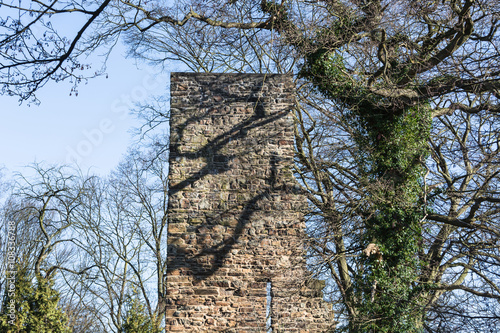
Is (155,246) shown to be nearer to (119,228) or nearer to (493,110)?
(119,228)

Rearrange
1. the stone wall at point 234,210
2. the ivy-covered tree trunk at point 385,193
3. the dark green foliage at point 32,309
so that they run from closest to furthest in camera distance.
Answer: the stone wall at point 234,210, the ivy-covered tree trunk at point 385,193, the dark green foliage at point 32,309

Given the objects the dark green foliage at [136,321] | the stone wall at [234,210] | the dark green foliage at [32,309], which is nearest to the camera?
the stone wall at [234,210]

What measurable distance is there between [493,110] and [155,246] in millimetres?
10158

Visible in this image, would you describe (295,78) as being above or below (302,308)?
above

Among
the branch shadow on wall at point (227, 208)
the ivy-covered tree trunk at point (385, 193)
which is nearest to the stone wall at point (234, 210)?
the branch shadow on wall at point (227, 208)

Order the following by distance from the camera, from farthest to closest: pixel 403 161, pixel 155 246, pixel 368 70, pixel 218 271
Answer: pixel 155 246 < pixel 368 70 < pixel 403 161 < pixel 218 271

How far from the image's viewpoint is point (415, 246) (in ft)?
27.4

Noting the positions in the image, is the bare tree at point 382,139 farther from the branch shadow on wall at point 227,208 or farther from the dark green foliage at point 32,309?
the dark green foliage at point 32,309

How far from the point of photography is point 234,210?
815 centimetres

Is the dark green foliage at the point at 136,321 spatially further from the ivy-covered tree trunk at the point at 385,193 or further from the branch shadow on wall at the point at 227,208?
the ivy-covered tree trunk at the point at 385,193

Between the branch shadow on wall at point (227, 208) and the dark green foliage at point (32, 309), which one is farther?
the dark green foliage at point (32, 309)

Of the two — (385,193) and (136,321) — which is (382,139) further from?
(136,321)

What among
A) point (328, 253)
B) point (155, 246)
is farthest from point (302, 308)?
point (155, 246)

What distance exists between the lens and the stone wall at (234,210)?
7797 mm
